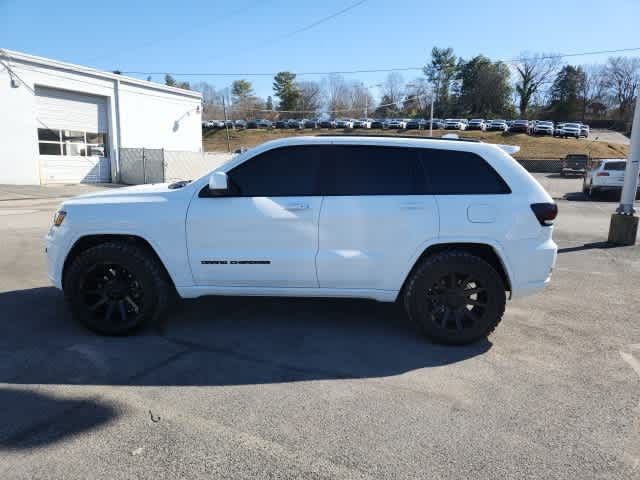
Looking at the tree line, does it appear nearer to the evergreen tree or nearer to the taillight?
the evergreen tree

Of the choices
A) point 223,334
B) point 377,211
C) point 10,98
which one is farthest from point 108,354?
point 10,98

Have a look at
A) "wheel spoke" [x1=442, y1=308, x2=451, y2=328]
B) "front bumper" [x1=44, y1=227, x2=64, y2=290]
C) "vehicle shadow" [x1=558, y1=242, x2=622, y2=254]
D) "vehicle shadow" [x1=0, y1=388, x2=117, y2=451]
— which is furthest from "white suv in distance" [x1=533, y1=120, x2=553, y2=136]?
"vehicle shadow" [x1=0, y1=388, x2=117, y2=451]

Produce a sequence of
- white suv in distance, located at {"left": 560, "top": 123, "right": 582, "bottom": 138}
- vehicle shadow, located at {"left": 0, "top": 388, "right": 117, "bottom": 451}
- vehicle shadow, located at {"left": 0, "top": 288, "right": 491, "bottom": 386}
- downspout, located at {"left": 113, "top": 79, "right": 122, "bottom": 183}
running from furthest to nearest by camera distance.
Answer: white suv in distance, located at {"left": 560, "top": 123, "right": 582, "bottom": 138} → downspout, located at {"left": 113, "top": 79, "right": 122, "bottom": 183} → vehicle shadow, located at {"left": 0, "top": 288, "right": 491, "bottom": 386} → vehicle shadow, located at {"left": 0, "top": 388, "right": 117, "bottom": 451}

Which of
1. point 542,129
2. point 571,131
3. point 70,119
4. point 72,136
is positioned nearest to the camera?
point 70,119

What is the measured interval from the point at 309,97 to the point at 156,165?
91.1 m

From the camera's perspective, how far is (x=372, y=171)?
427 centimetres

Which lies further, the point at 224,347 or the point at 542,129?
the point at 542,129

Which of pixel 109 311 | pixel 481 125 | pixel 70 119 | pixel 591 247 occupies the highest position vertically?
pixel 481 125

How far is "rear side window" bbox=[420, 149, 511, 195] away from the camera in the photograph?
420 centimetres

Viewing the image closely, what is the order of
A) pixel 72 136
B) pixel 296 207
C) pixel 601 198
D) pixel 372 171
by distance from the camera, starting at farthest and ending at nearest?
pixel 72 136 < pixel 601 198 < pixel 372 171 < pixel 296 207

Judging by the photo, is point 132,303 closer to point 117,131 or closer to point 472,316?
point 472,316

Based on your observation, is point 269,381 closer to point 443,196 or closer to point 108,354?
point 108,354

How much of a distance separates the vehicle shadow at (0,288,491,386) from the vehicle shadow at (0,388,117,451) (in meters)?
0.27

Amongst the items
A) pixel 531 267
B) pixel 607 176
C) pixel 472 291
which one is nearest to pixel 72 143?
pixel 472 291
